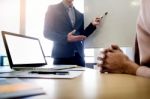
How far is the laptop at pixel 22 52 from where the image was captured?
3.97 feet

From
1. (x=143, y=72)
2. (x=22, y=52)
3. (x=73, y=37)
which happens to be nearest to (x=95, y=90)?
(x=143, y=72)

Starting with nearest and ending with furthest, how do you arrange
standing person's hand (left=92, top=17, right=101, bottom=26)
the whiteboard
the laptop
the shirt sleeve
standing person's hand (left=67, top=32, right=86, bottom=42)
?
the shirt sleeve → the laptop → standing person's hand (left=67, top=32, right=86, bottom=42) → standing person's hand (left=92, top=17, right=101, bottom=26) → the whiteboard

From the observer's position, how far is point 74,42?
7.74ft

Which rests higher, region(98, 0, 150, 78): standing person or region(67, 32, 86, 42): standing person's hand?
region(67, 32, 86, 42): standing person's hand

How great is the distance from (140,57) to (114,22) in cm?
154

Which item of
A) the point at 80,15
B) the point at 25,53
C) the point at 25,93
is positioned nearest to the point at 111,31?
the point at 80,15

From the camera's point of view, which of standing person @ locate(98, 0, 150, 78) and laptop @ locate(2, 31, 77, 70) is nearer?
standing person @ locate(98, 0, 150, 78)

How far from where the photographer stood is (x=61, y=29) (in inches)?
93.7

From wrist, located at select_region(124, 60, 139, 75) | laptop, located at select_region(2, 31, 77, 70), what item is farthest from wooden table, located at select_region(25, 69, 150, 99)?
laptop, located at select_region(2, 31, 77, 70)

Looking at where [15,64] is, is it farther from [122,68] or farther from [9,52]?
[122,68]

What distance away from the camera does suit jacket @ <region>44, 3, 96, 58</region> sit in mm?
2324

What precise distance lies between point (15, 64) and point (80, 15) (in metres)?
1.33

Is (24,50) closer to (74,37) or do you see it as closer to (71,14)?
(74,37)

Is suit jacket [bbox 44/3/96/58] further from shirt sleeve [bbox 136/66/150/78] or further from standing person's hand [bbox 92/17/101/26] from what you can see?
shirt sleeve [bbox 136/66/150/78]
